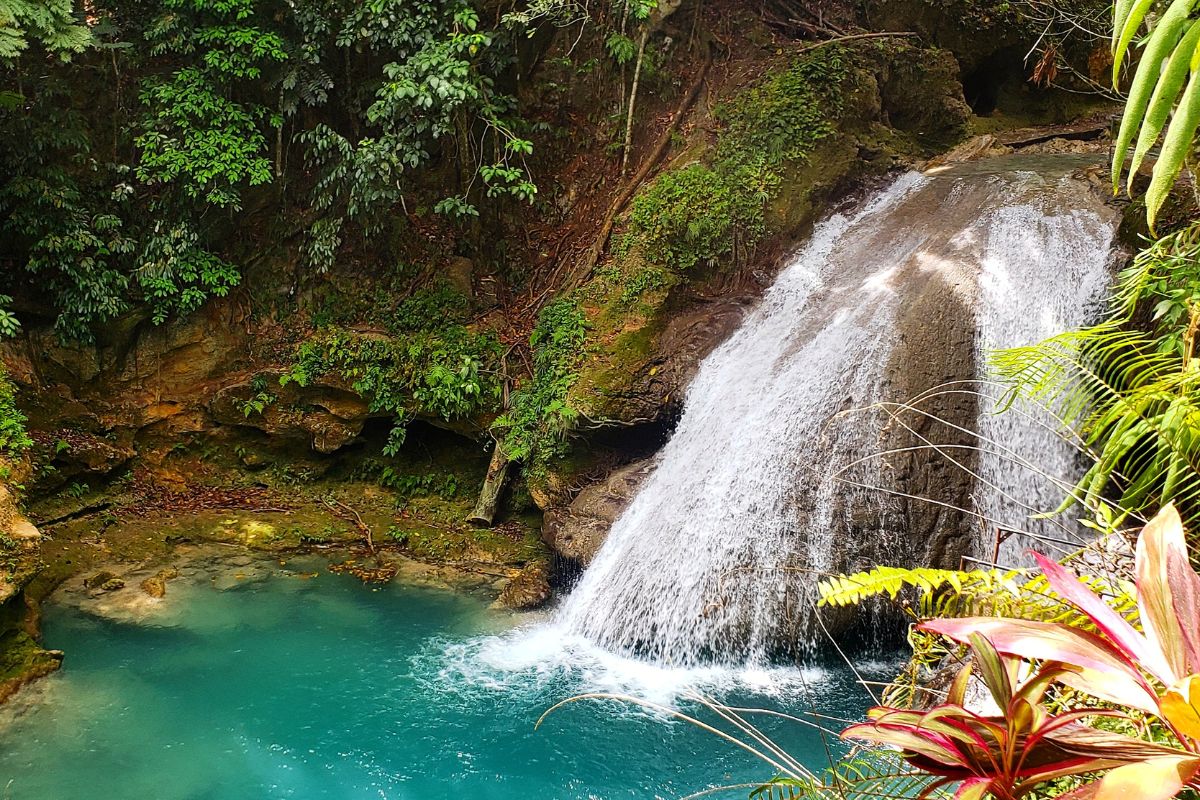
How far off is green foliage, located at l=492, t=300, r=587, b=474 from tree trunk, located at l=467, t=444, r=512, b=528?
8.9 inches

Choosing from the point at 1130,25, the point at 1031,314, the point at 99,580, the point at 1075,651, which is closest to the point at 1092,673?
the point at 1075,651

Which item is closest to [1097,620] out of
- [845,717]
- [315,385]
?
[845,717]

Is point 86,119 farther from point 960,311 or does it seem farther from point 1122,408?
point 1122,408

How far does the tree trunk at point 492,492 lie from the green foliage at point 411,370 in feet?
1.92

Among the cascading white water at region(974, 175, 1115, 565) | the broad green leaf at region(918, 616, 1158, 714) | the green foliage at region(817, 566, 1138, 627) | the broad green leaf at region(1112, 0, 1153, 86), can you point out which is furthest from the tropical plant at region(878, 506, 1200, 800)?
the cascading white water at region(974, 175, 1115, 565)

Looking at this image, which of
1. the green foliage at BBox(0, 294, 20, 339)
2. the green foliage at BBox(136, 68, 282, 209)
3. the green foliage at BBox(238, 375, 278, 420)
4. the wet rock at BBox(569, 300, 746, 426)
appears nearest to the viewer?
the green foliage at BBox(0, 294, 20, 339)

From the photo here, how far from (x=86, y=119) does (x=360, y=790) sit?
7.29 m

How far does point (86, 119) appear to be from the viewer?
317 inches

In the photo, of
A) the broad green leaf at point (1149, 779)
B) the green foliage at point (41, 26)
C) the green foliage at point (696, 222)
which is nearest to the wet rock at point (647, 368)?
the green foliage at point (696, 222)

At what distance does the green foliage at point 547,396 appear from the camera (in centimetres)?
727

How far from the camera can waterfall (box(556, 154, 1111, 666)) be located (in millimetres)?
5711

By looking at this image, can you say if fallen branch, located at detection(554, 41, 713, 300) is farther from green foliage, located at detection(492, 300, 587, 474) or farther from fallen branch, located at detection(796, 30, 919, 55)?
fallen branch, located at detection(796, 30, 919, 55)

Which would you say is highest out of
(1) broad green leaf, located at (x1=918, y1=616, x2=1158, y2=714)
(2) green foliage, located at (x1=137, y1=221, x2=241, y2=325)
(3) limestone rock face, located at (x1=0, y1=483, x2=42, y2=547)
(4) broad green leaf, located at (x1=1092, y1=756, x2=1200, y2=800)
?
(2) green foliage, located at (x1=137, y1=221, x2=241, y2=325)

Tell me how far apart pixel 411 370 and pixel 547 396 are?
63.0 inches
